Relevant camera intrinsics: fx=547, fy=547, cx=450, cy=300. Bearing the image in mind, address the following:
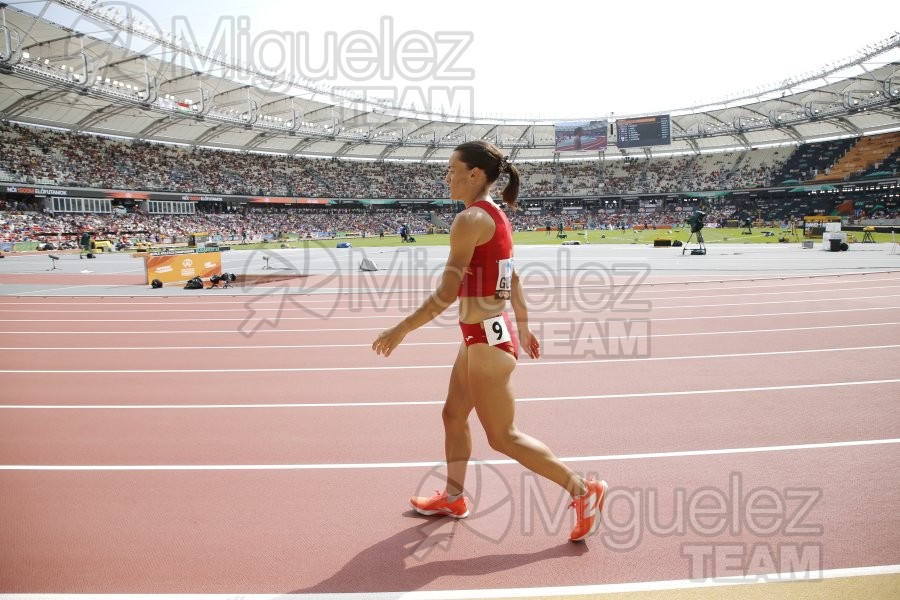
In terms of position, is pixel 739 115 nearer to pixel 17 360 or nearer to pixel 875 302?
pixel 875 302

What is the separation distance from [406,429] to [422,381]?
5.18 ft

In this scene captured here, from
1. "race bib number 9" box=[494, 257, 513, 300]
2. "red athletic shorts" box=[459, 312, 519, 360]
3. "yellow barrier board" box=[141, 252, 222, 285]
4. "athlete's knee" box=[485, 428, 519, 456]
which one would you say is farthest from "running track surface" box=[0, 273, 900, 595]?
"yellow barrier board" box=[141, 252, 222, 285]

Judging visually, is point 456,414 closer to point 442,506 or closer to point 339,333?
point 442,506

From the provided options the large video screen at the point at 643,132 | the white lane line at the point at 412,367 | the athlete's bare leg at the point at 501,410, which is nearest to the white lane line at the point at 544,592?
the athlete's bare leg at the point at 501,410

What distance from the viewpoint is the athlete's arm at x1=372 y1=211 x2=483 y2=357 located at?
2.62m

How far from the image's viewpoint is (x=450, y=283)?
2.63m

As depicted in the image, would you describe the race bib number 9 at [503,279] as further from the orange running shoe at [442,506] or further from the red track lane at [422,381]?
the red track lane at [422,381]

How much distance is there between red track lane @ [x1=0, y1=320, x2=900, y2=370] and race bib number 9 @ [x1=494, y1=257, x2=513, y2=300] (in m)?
4.38

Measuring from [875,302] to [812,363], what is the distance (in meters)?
6.21

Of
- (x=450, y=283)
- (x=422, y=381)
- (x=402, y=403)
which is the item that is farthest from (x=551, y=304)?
(x=450, y=283)

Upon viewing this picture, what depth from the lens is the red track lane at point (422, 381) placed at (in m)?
5.86

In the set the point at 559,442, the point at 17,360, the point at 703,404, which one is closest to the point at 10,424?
the point at 17,360

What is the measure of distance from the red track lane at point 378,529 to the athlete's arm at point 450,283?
1157 millimetres

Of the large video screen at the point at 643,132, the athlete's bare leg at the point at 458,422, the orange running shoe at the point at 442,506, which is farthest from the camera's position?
the large video screen at the point at 643,132
